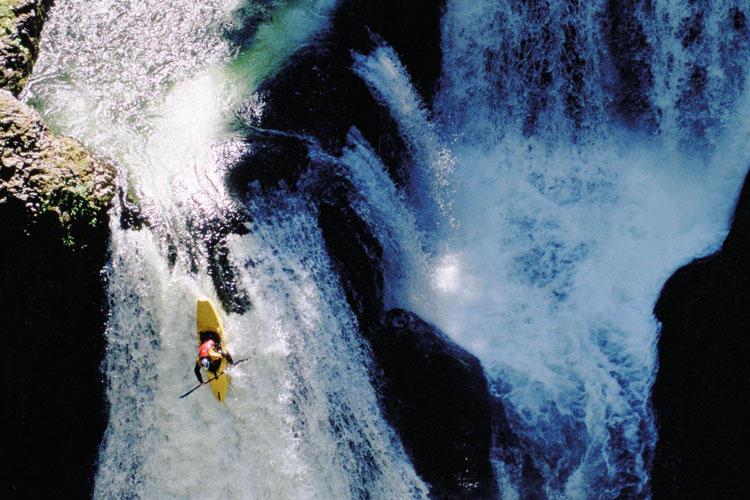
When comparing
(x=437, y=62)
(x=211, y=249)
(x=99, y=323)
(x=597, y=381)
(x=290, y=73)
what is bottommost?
(x=99, y=323)

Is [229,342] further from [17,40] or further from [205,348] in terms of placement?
[17,40]

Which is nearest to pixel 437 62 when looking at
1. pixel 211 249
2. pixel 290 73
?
pixel 290 73

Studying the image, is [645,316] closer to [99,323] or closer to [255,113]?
[255,113]

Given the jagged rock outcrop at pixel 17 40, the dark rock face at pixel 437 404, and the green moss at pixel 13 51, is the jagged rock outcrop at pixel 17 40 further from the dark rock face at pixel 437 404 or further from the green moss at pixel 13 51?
the dark rock face at pixel 437 404

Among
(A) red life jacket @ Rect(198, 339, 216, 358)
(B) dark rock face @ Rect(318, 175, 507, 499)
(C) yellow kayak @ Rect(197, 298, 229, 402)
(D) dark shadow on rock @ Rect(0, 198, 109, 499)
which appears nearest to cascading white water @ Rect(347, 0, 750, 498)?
(B) dark rock face @ Rect(318, 175, 507, 499)

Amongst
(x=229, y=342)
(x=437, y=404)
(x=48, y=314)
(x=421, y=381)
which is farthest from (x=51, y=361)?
(x=437, y=404)

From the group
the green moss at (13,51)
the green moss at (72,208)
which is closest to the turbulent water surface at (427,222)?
the green moss at (13,51)

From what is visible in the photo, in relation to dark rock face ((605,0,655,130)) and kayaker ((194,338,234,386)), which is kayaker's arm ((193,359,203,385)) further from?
dark rock face ((605,0,655,130))
